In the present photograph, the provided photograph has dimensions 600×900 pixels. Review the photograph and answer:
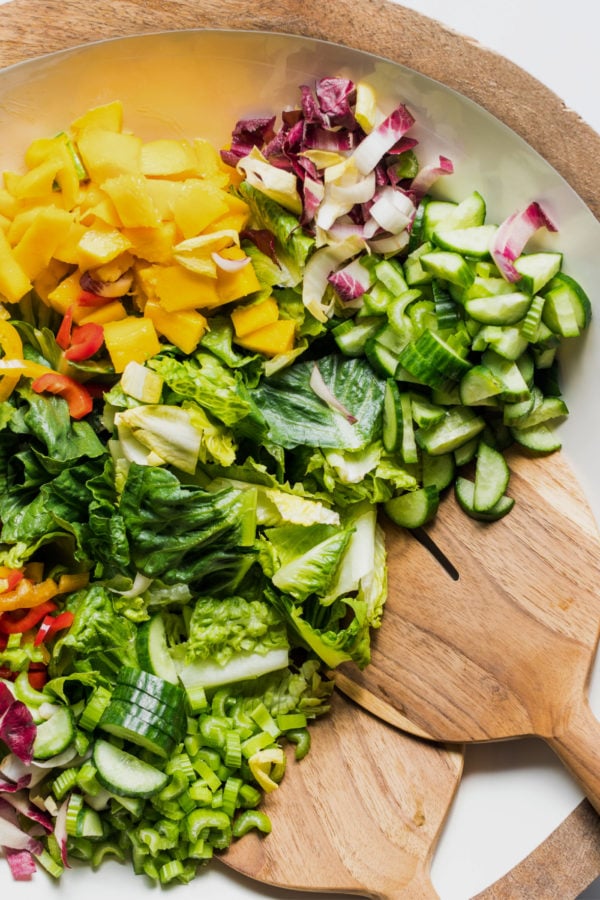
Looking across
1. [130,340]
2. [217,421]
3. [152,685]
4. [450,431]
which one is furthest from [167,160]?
[152,685]

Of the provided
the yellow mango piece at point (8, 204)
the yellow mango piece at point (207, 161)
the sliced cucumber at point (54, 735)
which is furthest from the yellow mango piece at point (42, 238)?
the sliced cucumber at point (54, 735)

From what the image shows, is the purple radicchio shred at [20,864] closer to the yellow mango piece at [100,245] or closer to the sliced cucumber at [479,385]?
the yellow mango piece at [100,245]

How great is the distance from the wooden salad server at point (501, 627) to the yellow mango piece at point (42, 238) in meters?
1.54

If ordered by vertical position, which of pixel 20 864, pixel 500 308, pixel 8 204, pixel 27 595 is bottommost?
pixel 20 864

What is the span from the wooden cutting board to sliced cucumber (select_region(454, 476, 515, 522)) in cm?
101

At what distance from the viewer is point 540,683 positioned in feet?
9.84

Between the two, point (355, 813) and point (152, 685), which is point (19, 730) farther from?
point (355, 813)

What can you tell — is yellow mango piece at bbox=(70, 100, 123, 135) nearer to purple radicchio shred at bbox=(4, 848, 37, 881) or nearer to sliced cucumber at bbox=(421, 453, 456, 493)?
sliced cucumber at bbox=(421, 453, 456, 493)

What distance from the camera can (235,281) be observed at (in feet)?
9.05

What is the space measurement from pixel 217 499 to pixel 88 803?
1196 millimetres

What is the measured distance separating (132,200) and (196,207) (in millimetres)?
200

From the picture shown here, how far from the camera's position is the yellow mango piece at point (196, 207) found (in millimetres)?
2689

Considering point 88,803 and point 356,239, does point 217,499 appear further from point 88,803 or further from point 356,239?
point 88,803

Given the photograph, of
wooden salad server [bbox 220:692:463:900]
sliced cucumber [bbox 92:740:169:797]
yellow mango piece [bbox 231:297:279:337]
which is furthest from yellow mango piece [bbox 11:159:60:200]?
wooden salad server [bbox 220:692:463:900]
